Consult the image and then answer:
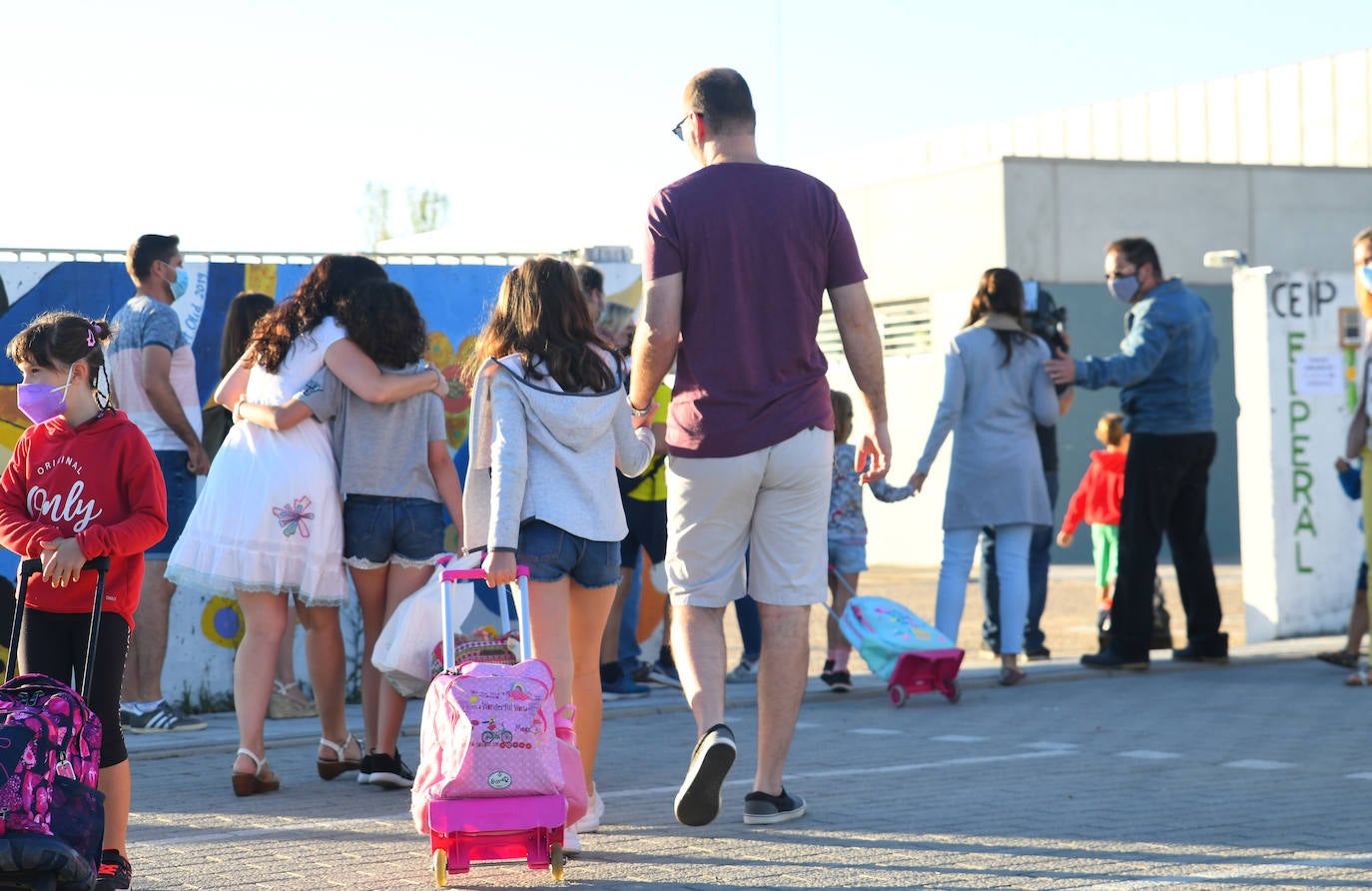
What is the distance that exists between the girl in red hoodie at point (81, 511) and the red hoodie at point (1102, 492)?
29.8 feet

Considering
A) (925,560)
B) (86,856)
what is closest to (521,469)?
(86,856)

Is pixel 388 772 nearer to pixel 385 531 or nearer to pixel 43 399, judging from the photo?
pixel 385 531

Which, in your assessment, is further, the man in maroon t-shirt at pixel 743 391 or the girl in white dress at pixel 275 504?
the girl in white dress at pixel 275 504

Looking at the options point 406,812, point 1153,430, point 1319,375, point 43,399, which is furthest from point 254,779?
point 1319,375

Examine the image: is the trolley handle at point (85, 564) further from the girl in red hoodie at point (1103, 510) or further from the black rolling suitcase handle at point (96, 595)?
the girl in red hoodie at point (1103, 510)

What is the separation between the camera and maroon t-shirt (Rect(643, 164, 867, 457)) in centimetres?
577

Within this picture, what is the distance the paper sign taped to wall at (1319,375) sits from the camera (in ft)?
39.7

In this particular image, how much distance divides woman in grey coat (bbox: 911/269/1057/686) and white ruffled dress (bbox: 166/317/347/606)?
392cm

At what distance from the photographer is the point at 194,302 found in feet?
29.8

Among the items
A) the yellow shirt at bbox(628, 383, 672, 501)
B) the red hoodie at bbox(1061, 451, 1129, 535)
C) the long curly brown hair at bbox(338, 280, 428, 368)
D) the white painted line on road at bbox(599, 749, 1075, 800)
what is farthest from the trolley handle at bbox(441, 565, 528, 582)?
the red hoodie at bbox(1061, 451, 1129, 535)

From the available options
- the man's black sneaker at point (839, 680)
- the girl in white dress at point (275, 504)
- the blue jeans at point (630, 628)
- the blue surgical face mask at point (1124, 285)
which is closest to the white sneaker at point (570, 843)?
the girl in white dress at point (275, 504)

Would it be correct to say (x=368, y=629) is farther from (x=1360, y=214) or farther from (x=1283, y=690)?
(x=1360, y=214)

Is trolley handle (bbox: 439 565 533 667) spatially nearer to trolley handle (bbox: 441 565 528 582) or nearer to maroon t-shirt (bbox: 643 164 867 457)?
trolley handle (bbox: 441 565 528 582)

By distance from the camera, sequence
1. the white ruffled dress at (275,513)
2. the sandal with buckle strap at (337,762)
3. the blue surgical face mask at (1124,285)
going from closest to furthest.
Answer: the white ruffled dress at (275,513) < the sandal with buckle strap at (337,762) < the blue surgical face mask at (1124,285)
